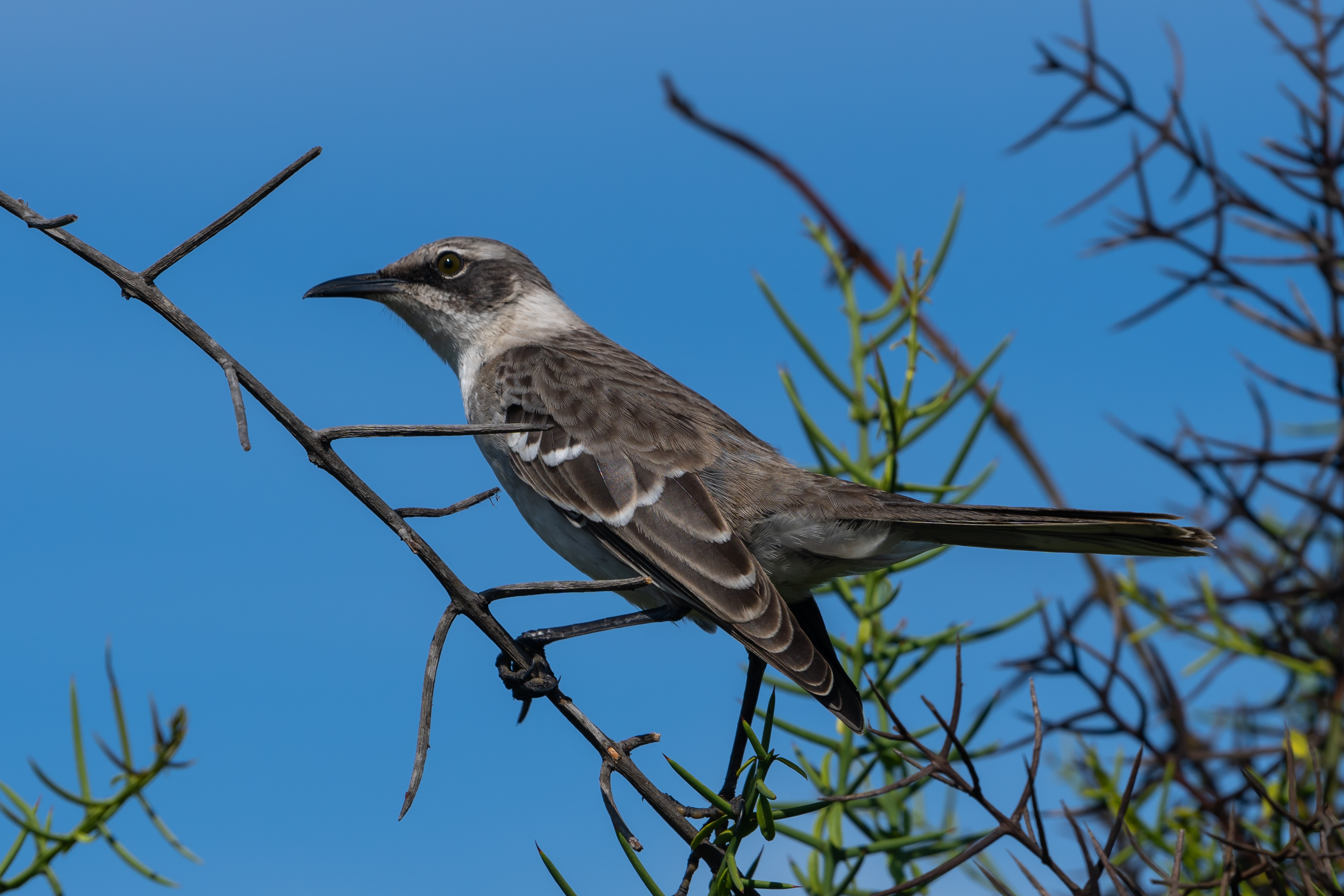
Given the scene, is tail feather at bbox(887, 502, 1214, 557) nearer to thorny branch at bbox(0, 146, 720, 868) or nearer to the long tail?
the long tail

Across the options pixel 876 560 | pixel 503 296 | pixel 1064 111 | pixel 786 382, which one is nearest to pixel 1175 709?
pixel 876 560

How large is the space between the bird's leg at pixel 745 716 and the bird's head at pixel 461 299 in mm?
2647

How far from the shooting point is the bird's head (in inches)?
239

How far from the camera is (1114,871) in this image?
172 cm

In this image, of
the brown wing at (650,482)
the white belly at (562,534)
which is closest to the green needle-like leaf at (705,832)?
the brown wing at (650,482)

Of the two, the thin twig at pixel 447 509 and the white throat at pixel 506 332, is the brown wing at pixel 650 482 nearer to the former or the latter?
the white throat at pixel 506 332

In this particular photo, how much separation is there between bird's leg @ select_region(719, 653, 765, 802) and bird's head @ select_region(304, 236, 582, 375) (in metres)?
2.65

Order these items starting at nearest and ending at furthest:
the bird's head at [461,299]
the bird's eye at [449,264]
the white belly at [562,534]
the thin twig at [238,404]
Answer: the thin twig at [238,404], the white belly at [562,534], the bird's head at [461,299], the bird's eye at [449,264]

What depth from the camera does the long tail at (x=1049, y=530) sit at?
338 cm

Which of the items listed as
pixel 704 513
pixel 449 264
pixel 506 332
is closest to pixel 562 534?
pixel 704 513

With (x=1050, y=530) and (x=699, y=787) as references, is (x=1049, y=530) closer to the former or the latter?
(x=1050, y=530)

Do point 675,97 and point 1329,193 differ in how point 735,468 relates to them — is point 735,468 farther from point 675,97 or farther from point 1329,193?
point 1329,193

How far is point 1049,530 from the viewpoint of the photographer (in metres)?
3.72

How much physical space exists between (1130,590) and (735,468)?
173cm
